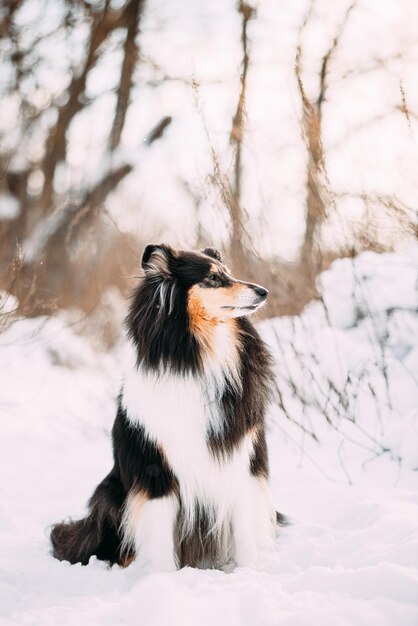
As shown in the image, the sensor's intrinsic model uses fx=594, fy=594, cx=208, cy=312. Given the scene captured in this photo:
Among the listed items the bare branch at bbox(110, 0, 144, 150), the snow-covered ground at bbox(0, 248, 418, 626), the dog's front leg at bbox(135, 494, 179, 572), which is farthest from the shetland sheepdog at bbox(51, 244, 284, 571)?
the bare branch at bbox(110, 0, 144, 150)

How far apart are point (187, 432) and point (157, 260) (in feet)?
3.04

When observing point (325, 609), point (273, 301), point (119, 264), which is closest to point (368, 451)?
point (273, 301)

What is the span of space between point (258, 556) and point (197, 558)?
0.33 metres

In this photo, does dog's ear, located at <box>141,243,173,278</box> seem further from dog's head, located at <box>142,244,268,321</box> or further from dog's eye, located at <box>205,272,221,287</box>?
dog's eye, located at <box>205,272,221,287</box>

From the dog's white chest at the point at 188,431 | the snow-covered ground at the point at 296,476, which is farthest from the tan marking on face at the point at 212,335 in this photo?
the snow-covered ground at the point at 296,476

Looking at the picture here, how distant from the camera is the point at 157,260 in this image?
3205mm

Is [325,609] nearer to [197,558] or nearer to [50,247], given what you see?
[197,558]

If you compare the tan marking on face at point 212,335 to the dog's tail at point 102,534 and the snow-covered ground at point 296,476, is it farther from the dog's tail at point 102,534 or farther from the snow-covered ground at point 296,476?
the snow-covered ground at point 296,476

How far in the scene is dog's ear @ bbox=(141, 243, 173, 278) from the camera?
126 inches

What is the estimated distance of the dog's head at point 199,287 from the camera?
316cm

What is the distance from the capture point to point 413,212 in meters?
4.27

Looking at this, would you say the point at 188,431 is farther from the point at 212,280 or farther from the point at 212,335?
the point at 212,280

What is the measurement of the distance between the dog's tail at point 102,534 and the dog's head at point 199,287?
1.09 m

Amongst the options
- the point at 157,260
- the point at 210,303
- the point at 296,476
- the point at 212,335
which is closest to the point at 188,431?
the point at 212,335
